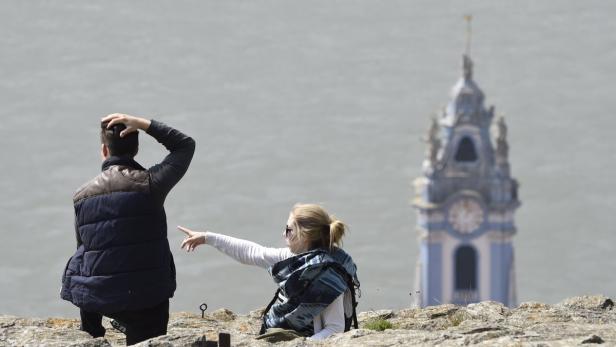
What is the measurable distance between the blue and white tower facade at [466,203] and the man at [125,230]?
389 feet

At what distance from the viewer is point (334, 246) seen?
30.3 ft

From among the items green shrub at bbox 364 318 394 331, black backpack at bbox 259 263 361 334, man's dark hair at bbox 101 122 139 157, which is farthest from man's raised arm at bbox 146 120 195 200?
green shrub at bbox 364 318 394 331

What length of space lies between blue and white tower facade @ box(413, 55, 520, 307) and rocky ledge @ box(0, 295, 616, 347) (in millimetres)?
115454

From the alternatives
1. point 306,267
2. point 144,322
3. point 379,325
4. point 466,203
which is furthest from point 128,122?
point 466,203

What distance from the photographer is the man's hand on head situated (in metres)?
8.77

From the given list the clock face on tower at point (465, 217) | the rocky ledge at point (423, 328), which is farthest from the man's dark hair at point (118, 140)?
the clock face on tower at point (465, 217)

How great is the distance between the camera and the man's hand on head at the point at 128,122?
8773 mm

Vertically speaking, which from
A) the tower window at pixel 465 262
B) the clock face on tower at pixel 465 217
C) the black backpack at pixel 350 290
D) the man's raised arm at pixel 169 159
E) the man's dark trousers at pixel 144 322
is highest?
the clock face on tower at pixel 465 217

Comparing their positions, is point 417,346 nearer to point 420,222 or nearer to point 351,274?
point 351,274

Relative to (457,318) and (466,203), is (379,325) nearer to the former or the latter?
(457,318)

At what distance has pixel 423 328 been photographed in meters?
11.0

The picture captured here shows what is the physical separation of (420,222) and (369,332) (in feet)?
444

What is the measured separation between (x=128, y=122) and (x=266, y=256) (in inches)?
41.3

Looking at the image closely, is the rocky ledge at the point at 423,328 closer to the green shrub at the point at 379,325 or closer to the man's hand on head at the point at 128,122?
the green shrub at the point at 379,325
